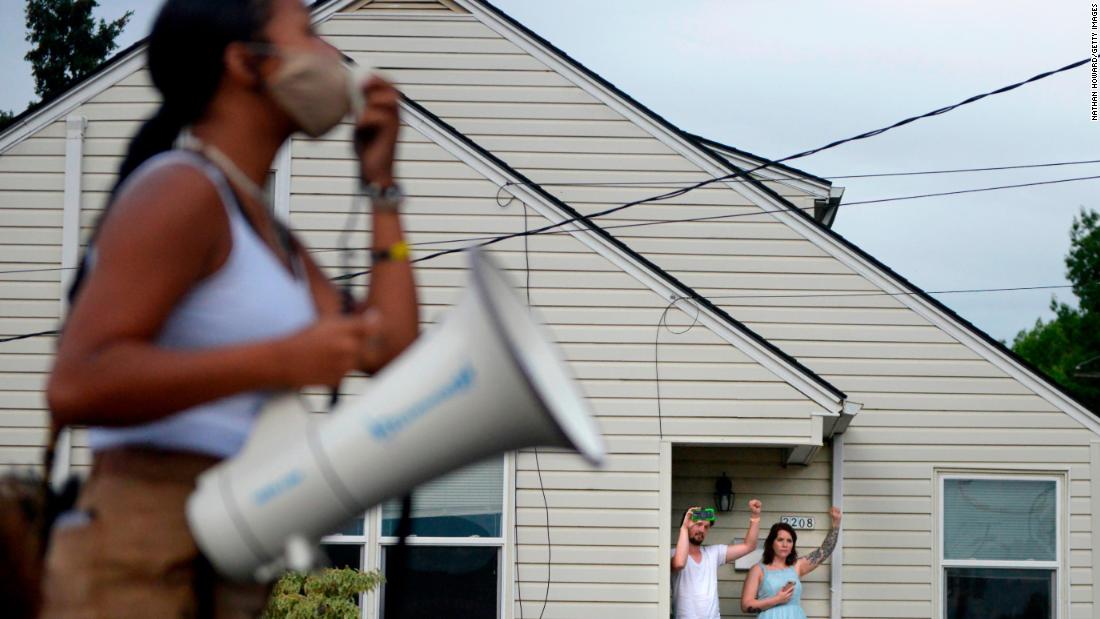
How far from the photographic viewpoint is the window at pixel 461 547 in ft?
37.6

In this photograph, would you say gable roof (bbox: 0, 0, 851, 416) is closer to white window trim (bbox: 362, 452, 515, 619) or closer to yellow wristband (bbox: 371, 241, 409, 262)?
white window trim (bbox: 362, 452, 515, 619)

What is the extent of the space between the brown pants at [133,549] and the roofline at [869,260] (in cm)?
1065

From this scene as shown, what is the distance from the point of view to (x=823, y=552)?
39.2ft

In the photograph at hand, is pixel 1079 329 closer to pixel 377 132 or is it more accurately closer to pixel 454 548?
pixel 454 548

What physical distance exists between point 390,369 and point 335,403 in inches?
12.6

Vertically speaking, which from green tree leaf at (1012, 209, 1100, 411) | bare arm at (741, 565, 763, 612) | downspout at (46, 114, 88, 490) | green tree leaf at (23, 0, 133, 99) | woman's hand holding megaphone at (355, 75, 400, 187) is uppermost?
green tree leaf at (23, 0, 133, 99)

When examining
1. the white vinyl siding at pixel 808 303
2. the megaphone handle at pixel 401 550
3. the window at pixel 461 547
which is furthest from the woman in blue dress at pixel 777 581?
the megaphone handle at pixel 401 550

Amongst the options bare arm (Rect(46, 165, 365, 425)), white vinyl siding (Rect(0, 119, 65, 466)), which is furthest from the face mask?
white vinyl siding (Rect(0, 119, 65, 466))

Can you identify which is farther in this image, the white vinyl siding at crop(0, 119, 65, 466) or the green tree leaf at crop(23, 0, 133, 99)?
the green tree leaf at crop(23, 0, 133, 99)

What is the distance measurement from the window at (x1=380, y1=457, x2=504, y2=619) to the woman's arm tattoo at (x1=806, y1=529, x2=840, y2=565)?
8.35 feet

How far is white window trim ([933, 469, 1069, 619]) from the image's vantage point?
40.5 feet

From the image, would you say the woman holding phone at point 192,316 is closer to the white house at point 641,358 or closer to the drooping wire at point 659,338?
the white house at point 641,358

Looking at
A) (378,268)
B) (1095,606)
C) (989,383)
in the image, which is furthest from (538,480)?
(378,268)

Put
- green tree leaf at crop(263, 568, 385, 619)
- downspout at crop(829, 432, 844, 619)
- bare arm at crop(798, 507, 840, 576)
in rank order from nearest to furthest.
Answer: green tree leaf at crop(263, 568, 385, 619) < bare arm at crop(798, 507, 840, 576) < downspout at crop(829, 432, 844, 619)
